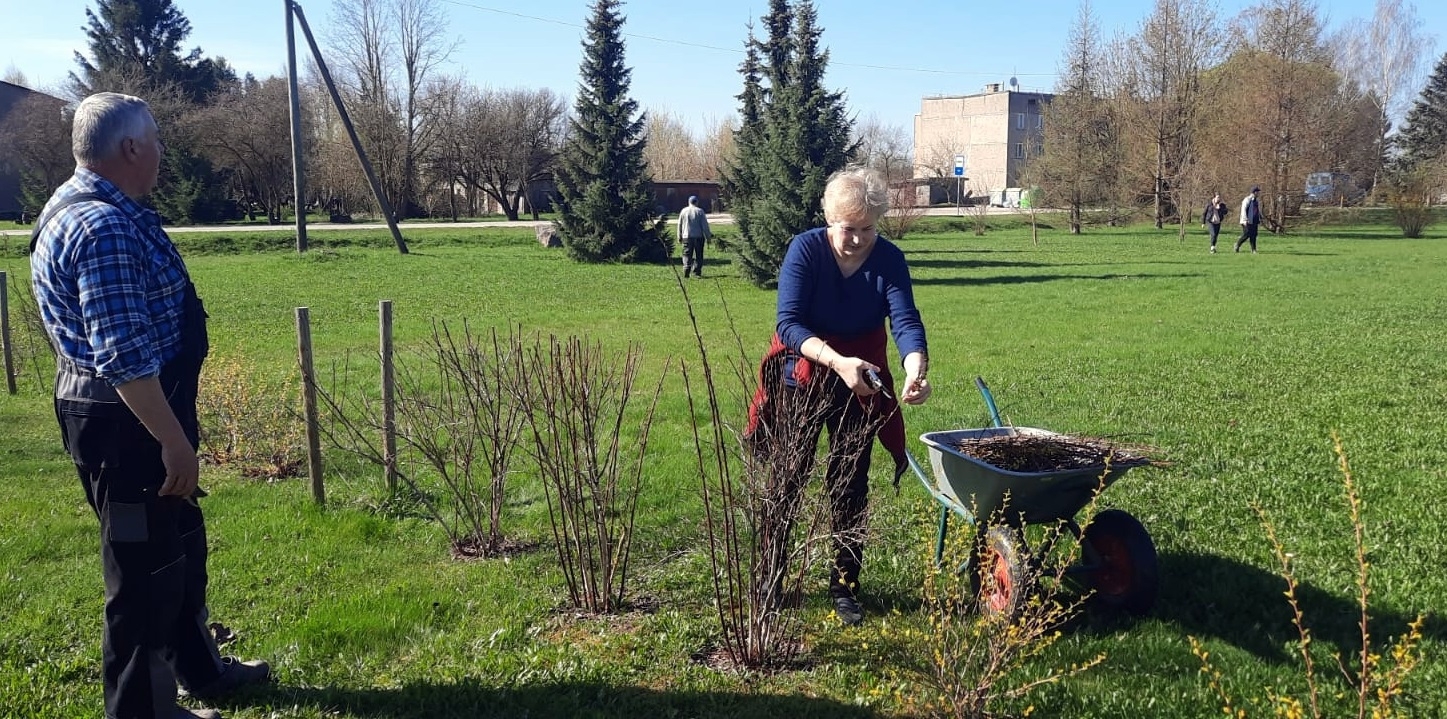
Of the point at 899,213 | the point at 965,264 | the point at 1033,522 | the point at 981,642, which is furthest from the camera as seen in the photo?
the point at 899,213

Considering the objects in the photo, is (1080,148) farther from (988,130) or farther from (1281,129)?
Answer: (988,130)

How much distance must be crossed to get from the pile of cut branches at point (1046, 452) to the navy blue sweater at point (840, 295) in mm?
464

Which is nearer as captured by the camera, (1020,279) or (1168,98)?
(1020,279)

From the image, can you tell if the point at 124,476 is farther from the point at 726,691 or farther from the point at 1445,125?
the point at 1445,125

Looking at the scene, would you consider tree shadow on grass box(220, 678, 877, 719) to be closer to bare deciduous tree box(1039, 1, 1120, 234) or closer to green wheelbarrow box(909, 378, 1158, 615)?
green wheelbarrow box(909, 378, 1158, 615)

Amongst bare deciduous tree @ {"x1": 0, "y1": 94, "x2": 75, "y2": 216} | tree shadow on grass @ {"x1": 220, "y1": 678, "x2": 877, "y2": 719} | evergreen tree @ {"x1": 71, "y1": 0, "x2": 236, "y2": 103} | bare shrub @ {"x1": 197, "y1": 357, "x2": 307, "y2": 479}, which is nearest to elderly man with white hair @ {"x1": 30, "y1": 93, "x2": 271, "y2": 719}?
tree shadow on grass @ {"x1": 220, "y1": 678, "x2": 877, "y2": 719}

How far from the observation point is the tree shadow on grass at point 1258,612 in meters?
3.31

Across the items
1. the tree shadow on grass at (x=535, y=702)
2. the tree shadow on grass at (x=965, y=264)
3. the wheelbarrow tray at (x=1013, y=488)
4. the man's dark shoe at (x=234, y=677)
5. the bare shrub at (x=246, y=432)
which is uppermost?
the tree shadow on grass at (x=965, y=264)

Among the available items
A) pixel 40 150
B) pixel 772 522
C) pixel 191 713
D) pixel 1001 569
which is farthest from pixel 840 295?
pixel 40 150

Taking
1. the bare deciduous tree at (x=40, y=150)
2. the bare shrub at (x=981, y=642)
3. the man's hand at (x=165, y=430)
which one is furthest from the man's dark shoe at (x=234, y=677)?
the bare deciduous tree at (x=40, y=150)

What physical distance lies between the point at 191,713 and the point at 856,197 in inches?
99.1

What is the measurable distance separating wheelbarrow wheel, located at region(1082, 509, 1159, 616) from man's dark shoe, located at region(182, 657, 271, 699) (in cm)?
279

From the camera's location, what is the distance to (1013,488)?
3.05m

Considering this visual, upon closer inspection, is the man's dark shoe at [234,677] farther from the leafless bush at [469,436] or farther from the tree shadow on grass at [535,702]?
the leafless bush at [469,436]
